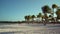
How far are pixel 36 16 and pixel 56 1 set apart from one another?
598mm

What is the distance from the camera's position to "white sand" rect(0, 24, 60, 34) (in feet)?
11.8

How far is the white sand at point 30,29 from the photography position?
142 inches

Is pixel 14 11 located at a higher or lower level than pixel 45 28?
higher

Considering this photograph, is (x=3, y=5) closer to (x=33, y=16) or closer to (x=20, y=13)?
(x=20, y=13)

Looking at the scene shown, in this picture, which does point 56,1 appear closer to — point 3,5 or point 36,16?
point 36,16

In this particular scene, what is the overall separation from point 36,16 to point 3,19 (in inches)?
26.9

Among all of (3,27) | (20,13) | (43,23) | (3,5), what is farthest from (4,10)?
(43,23)

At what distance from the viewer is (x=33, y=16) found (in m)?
3.50

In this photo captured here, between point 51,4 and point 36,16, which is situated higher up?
point 51,4

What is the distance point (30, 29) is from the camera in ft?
12.4

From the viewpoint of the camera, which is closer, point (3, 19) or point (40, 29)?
point (3, 19)

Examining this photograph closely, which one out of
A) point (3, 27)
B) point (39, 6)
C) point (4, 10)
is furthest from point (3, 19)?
point (39, 6)

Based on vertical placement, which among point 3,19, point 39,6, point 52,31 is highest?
point 39,6

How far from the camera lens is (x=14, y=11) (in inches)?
134
